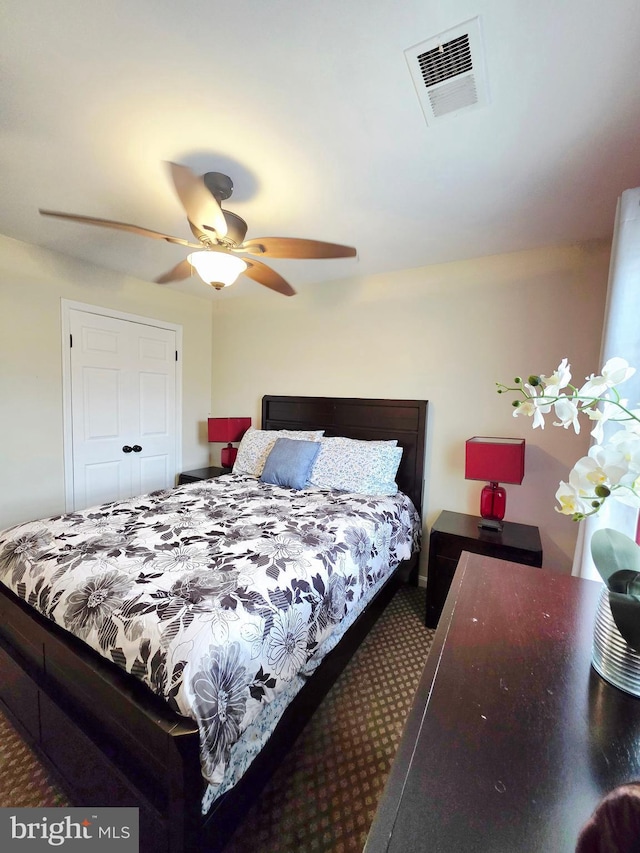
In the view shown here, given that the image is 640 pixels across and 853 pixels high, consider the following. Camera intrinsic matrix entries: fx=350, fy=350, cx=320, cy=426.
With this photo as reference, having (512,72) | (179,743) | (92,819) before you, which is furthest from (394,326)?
(92,819)

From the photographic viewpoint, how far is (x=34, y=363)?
2627 millimetres

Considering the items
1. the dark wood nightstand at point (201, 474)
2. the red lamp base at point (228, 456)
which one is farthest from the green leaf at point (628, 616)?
the red lamp base at point (228, 456)

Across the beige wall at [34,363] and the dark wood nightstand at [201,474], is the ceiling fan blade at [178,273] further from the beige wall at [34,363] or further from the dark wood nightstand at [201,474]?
the dark wood nightstand at [201,474]

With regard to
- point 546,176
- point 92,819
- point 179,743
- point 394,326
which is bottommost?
point 92,819

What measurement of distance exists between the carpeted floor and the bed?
0.13m

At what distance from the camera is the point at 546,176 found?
1641 mm

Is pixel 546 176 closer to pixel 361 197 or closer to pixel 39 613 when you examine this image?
pixel 361 197

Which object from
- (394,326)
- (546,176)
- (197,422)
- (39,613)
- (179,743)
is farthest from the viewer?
(197,422)

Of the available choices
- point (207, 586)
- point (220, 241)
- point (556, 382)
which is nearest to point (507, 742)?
point (556, 382)

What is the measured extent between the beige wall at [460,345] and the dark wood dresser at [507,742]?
1.61 m

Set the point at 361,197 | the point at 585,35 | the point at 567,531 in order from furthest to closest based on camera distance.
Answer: the point at 567,531
the point at 361,197
the point at 585,35

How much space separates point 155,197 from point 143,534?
1777 mm

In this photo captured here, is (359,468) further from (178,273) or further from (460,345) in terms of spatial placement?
(178,273)

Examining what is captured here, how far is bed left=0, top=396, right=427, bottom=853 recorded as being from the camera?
3.00 feet
